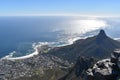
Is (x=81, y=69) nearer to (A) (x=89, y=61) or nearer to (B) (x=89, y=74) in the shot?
(A) (x=89, y=61)

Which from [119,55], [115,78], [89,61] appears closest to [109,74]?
[115,78]

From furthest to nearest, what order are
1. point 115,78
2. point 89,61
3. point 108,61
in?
point 89,61 → point 108,61 → point 115,78

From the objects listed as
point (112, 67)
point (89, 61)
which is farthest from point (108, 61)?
point (89, 61)

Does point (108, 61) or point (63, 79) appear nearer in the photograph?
point (108, 61)

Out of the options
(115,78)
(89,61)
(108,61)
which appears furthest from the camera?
(89,61)

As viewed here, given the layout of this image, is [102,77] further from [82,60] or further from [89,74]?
[82,60]

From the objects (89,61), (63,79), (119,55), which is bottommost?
(63,79)

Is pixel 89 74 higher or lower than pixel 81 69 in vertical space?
higher
